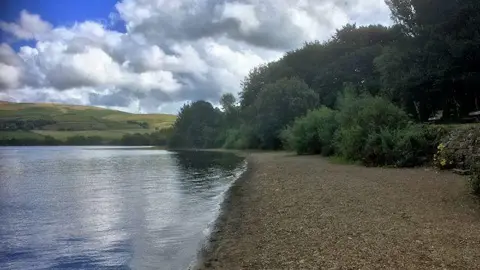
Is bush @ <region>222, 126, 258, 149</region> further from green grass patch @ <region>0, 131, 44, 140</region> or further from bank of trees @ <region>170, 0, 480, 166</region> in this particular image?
green grass patch @ <region>0, 131, 44, 140</region>

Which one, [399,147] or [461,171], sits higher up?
[399,147]

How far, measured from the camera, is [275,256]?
9.11 metres

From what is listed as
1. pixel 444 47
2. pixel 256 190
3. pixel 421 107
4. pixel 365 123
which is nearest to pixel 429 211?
pixel 256 190

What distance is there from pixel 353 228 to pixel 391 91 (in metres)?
31.4

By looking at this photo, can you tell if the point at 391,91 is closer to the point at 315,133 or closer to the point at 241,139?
the point at 315,133

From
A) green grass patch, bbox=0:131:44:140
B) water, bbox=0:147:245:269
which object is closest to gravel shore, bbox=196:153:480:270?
water, bbox=0:147:245:269

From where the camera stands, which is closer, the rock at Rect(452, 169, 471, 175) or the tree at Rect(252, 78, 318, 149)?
the rock at Rect(452, 169, 471, 175)

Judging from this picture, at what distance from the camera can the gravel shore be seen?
8211 millimetres

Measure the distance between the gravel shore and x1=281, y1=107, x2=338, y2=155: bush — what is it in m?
22.1

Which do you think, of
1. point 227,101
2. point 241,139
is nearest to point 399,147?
point 241,139

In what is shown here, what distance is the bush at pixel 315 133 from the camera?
136 feet

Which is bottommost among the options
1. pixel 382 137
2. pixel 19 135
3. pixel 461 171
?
pixel 461 171

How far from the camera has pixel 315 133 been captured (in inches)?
1777

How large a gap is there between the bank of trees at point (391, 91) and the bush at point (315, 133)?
0.11 m
